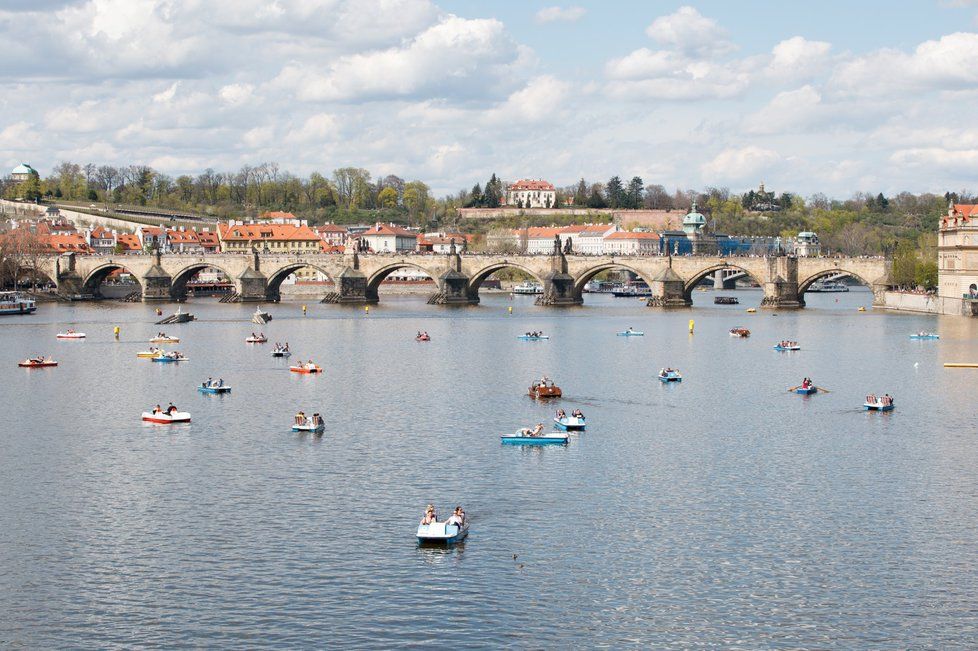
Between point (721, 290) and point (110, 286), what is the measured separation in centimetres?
8125

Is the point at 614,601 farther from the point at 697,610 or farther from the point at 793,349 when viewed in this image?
the point at 793,349

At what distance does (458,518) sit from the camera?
29.3 m

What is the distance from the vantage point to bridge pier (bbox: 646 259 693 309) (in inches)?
4670

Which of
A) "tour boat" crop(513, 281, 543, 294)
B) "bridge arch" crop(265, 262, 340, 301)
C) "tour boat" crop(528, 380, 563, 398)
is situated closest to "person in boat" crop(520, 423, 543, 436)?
"tour boat" crop(528, 380, 563, 398)

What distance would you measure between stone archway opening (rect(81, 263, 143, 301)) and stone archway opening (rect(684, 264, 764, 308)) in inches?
2215

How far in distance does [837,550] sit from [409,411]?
75.0ft

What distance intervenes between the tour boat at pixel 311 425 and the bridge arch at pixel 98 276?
303 ft

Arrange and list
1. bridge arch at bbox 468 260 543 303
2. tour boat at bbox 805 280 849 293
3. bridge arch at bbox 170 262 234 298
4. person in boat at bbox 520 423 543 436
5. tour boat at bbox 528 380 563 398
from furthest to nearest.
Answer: tour boat at bbox 805 280 849 293 < bridge arch at bbox 170 262 234 298 < bridge arch at bbox 468 260 543 303 < tour boat at bbox 528 380 563 398 < person in boat at bbox 520 423 543 436

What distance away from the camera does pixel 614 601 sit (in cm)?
2558

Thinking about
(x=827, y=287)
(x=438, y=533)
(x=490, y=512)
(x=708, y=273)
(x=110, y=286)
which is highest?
(x=708, y=273)

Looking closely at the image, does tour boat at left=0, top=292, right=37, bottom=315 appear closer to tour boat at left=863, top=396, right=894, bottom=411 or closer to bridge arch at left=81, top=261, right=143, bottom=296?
bridge arch at left=81, top=261, right=143, bottom=296

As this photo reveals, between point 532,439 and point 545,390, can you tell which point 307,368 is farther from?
point 532,439

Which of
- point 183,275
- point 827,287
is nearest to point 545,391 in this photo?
point 183,275

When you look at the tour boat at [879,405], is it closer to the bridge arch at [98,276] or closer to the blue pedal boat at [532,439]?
the blue pedal boat at [532,439]
